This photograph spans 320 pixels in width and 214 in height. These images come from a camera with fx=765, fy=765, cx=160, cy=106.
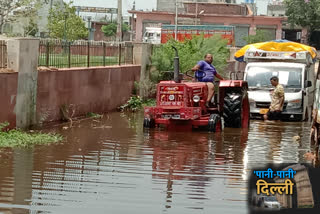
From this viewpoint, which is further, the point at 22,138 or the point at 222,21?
the point at 222,21

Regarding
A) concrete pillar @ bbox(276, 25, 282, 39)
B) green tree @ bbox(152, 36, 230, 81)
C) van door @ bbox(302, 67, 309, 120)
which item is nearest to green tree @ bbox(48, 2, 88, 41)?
concrete pillar @ bbox(276, 25, 282, 39)

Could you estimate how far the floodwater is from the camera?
996cm

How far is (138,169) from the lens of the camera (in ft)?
42.4

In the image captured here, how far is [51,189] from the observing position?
35.3 ft

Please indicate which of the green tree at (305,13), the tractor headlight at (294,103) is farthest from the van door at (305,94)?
the green tree at (305,13)

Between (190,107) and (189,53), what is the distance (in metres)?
12.5

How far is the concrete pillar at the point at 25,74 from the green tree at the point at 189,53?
28.8 ft

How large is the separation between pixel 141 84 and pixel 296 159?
1349 centimetres

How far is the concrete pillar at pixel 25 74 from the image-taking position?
59.4ft

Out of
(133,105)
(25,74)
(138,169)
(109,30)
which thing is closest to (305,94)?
(133,105)

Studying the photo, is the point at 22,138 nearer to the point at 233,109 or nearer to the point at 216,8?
the point at 233,109

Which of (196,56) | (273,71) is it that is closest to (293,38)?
(196,56)

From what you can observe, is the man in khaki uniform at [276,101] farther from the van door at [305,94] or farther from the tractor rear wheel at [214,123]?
the tractor rear wheel at [214,123]

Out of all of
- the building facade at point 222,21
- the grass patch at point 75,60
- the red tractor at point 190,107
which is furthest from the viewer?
the building facade at point 222,21
